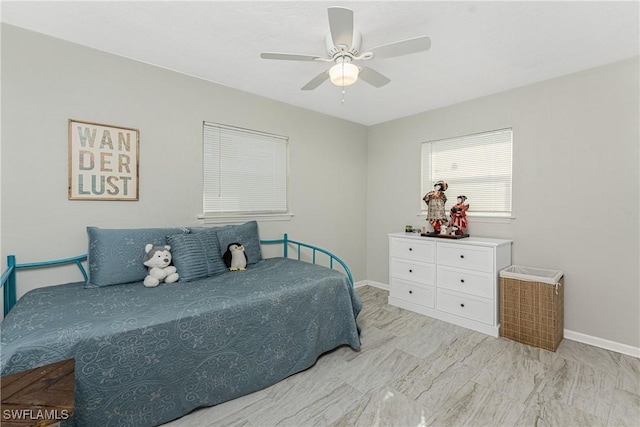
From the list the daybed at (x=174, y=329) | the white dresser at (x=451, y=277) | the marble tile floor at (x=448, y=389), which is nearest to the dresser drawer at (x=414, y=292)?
the white dresser at (x=451, y=277)

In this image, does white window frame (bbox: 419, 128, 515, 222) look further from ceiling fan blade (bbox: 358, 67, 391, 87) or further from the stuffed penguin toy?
the stuffed penguin toy

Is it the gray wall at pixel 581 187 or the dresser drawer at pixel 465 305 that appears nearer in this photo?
the gray wall at pixel 581 187

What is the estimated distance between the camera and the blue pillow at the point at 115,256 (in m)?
2.02

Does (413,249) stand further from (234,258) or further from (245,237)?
(234,258)

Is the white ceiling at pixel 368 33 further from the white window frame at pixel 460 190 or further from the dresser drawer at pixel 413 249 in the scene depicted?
the dresser drawer at pixel 413 249

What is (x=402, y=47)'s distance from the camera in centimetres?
173

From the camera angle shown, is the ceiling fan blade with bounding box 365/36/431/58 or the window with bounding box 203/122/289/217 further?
the window with bounding box 203/122/289/217

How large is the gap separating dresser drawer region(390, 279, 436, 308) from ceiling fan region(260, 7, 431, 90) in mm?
2176

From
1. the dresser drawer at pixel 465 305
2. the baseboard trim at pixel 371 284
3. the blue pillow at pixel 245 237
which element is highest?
the blue pillow at pixel 245 237

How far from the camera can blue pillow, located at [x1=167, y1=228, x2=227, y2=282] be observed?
2.22m

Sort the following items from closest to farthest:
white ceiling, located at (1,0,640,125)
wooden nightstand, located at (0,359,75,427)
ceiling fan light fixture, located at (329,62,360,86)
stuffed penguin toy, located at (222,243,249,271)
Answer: wooden nightstand, located at (0,359,75,427) → white ceiling, located at (1,0,640,125) → ceiling fan light fixture, located at (329,62,360,86) → stuffed penguin toy, located at (222,243,249,271)

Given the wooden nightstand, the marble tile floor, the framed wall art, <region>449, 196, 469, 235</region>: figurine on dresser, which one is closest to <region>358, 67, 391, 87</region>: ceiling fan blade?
<region>449, 196, 469, 235</region>: figurine on dresser

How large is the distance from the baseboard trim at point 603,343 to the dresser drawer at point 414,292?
1.16 m

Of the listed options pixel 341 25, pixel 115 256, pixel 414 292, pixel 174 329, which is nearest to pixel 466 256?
pixel 414 292
